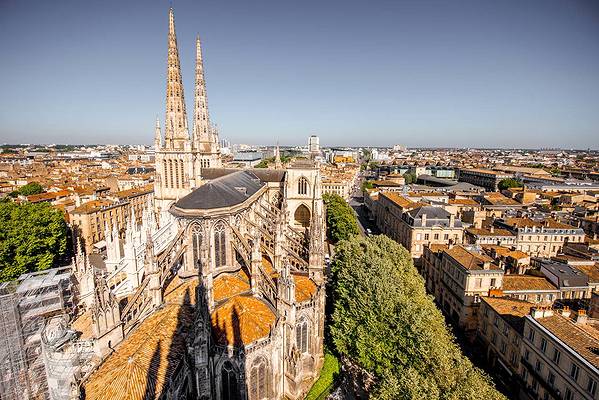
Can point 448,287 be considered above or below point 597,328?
below

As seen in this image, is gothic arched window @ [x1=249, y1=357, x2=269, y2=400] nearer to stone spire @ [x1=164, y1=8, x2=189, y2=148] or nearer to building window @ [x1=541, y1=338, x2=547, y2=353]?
building window @ [x1=541, y1=338, x2=547, y2=353]

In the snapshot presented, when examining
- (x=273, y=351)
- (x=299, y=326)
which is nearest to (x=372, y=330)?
(x=299, y=326)

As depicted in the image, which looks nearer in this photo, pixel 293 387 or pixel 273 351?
pixel 273 351

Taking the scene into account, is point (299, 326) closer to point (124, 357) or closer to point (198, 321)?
point (198, 321)

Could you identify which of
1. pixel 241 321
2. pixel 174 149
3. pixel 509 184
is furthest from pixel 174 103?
pixel 509 184

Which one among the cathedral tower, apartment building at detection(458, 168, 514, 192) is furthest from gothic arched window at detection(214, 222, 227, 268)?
apartment building at detection(458, 168, 514, 192)

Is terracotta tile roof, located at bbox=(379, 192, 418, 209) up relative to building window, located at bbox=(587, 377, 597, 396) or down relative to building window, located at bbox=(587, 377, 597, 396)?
up

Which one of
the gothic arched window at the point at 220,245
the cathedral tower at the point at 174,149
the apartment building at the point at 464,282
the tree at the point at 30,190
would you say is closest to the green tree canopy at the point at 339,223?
the apartment building at the point at 464,282

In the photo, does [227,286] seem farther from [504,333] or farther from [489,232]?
[489,232]
